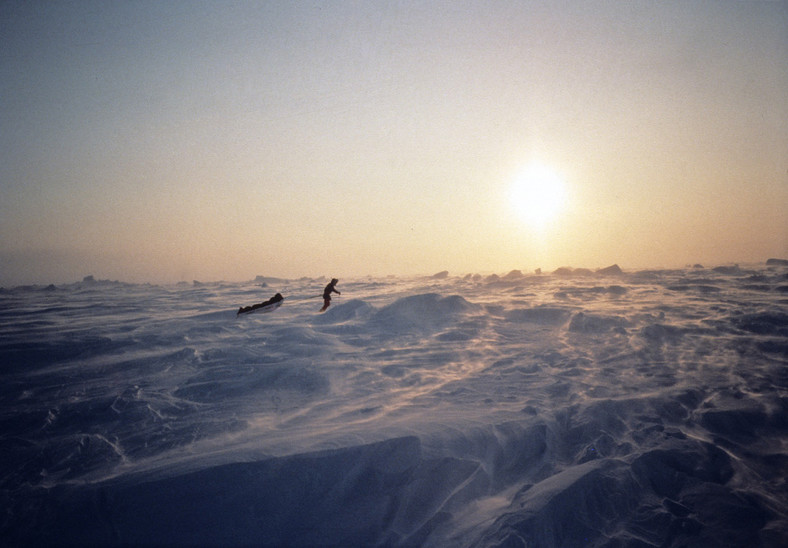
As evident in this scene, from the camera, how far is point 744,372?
18.8ft

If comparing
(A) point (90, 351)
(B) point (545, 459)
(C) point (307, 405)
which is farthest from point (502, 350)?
(A) point (90, 351)

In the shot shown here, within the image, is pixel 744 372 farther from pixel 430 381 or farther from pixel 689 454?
pixel 430 381

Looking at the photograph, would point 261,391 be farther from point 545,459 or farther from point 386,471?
point 545,459

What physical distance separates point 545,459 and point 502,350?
3.63 m

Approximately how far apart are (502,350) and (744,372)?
390cm

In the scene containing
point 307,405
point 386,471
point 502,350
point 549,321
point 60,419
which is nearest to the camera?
point 386,471

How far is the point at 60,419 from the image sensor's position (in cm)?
493

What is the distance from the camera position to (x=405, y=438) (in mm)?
4031

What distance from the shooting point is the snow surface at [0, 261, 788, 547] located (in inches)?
126

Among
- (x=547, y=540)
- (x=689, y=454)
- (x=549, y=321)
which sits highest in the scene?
(x=549, y=321)

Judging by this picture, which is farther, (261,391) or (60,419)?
(261,391)

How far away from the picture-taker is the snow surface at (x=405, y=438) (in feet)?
10.5

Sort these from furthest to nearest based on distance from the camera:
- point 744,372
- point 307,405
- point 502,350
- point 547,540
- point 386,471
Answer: point 502,350 → point 744,372 → point 307,405 → point 386,471 → point 547,540

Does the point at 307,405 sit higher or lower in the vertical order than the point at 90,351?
lower
